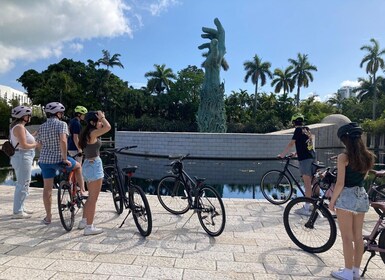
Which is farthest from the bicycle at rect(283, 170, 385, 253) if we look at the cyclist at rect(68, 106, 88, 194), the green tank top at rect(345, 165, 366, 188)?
the cyclist at rect(68, 106, 88, 194)

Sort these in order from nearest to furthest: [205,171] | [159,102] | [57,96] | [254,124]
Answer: [205,171] → [254,124] → [57,96] → [159,102]

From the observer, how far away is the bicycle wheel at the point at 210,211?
4.49m

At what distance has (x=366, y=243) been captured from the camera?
3.39 meters

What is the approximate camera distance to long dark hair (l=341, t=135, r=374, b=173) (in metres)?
3.00

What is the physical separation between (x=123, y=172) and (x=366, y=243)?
3260 mm

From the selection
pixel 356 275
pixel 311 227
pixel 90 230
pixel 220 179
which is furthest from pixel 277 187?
pixel 220 179

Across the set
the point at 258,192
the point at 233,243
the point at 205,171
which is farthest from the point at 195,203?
the point at 205,171

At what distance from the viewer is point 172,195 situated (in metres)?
5.55

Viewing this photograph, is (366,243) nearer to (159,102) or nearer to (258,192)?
(258,192)

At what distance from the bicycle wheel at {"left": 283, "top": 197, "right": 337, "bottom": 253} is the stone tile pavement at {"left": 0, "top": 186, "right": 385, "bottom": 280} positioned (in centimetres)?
12

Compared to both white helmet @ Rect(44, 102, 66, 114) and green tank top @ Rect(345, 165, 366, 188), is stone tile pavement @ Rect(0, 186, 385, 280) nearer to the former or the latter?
green tank top @ Rect(345, 165, 366, 188)

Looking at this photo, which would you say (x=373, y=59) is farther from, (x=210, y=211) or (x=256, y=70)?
(x=210, y=211)

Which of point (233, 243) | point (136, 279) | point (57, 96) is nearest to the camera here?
point (136, 279)

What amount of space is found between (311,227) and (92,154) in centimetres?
300
